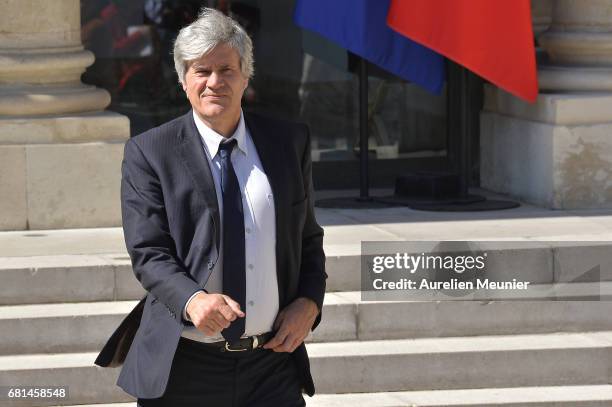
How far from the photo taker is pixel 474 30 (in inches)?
335

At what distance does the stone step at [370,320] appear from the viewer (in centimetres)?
659

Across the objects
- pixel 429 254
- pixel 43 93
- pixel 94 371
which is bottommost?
pixel 94 371

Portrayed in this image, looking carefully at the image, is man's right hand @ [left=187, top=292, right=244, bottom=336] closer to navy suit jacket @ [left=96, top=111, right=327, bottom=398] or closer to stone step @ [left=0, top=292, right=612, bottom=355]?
navy suit jacket @ [left=96, top=111, right=327, bottom=398]

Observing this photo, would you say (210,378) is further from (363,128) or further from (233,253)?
(363,128)

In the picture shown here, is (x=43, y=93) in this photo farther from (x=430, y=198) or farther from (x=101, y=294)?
(x=430, y=198)

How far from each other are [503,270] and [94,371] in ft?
7.31

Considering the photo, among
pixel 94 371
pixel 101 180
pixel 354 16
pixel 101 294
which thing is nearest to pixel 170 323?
pixel 94 371

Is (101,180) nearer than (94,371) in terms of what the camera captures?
No

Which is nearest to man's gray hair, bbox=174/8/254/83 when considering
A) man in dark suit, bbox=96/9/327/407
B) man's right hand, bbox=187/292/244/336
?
man in dark suit, bbox=96/9/327/407

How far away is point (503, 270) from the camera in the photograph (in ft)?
23.4

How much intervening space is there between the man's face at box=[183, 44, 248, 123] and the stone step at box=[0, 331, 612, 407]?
2942 mm

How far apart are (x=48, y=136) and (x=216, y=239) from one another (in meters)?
4.60

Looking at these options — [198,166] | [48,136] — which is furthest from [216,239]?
[48,136]

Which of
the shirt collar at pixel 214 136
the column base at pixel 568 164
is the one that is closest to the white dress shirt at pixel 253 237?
the shirt collar at pixel 214 136
